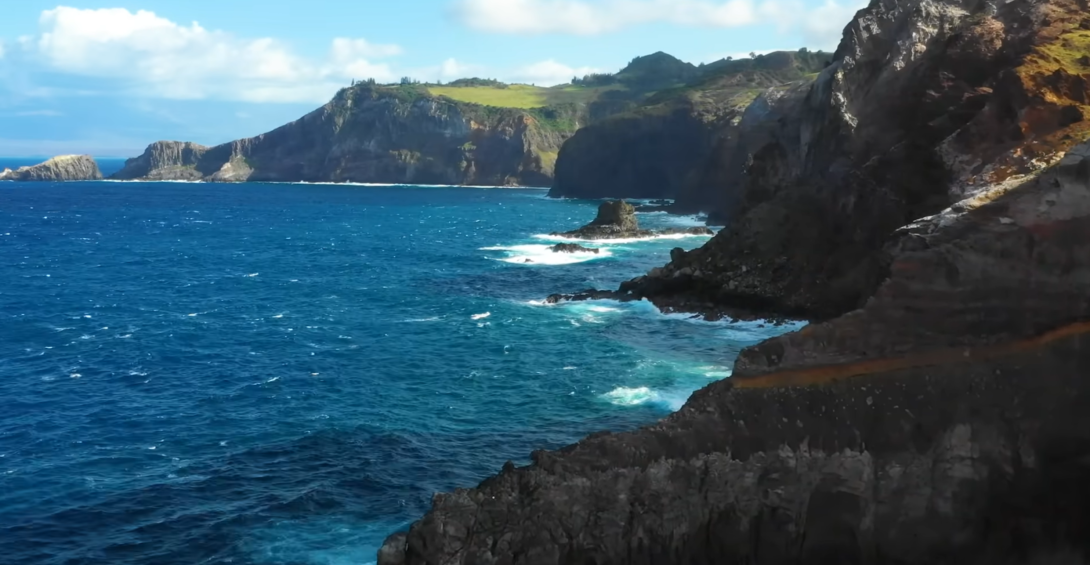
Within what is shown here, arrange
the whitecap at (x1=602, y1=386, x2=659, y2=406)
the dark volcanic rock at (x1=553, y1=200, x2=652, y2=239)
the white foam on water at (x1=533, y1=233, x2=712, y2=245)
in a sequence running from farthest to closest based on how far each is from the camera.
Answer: the dark volcanic rock at (x1=553, y1=200, x2=652, y2=239), the white foam on water at (x1=533, y1=233, x2=712, y2=245), the whitecap at (x1=602, y1=386, x2=659, y2=406)

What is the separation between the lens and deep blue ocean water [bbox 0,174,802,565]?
30.2 m

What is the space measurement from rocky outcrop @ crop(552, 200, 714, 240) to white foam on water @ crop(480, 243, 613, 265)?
8718 millimetres

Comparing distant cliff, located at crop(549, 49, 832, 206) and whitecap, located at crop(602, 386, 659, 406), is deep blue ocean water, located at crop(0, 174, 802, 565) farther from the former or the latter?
distant cliff, located at crop(549, 49, 832, 206)

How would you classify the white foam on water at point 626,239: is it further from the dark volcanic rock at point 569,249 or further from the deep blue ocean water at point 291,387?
the deep blue ocean water at point 291,387

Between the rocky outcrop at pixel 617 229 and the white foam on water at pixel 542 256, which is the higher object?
the rocky outcrop at pixel 617 229

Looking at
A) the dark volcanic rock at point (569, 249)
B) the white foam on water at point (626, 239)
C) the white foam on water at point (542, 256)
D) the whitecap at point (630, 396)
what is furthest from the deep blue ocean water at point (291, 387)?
the white foam on water at point (626, 239)

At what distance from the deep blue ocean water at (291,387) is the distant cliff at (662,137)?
260ft

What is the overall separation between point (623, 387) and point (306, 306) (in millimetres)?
32752

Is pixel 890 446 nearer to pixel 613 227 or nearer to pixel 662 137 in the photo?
pixel 613 227

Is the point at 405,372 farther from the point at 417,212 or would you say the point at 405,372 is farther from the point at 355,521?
the point at 417,212

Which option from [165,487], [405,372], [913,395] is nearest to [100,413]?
[165,487]

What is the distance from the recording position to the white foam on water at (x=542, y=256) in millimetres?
89750

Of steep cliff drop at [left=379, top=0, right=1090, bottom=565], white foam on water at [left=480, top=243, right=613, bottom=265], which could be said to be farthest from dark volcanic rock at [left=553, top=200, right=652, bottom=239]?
steep cliff drop at [left=379, top=0, right=1090, bottom=565]

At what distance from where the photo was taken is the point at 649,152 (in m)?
176
